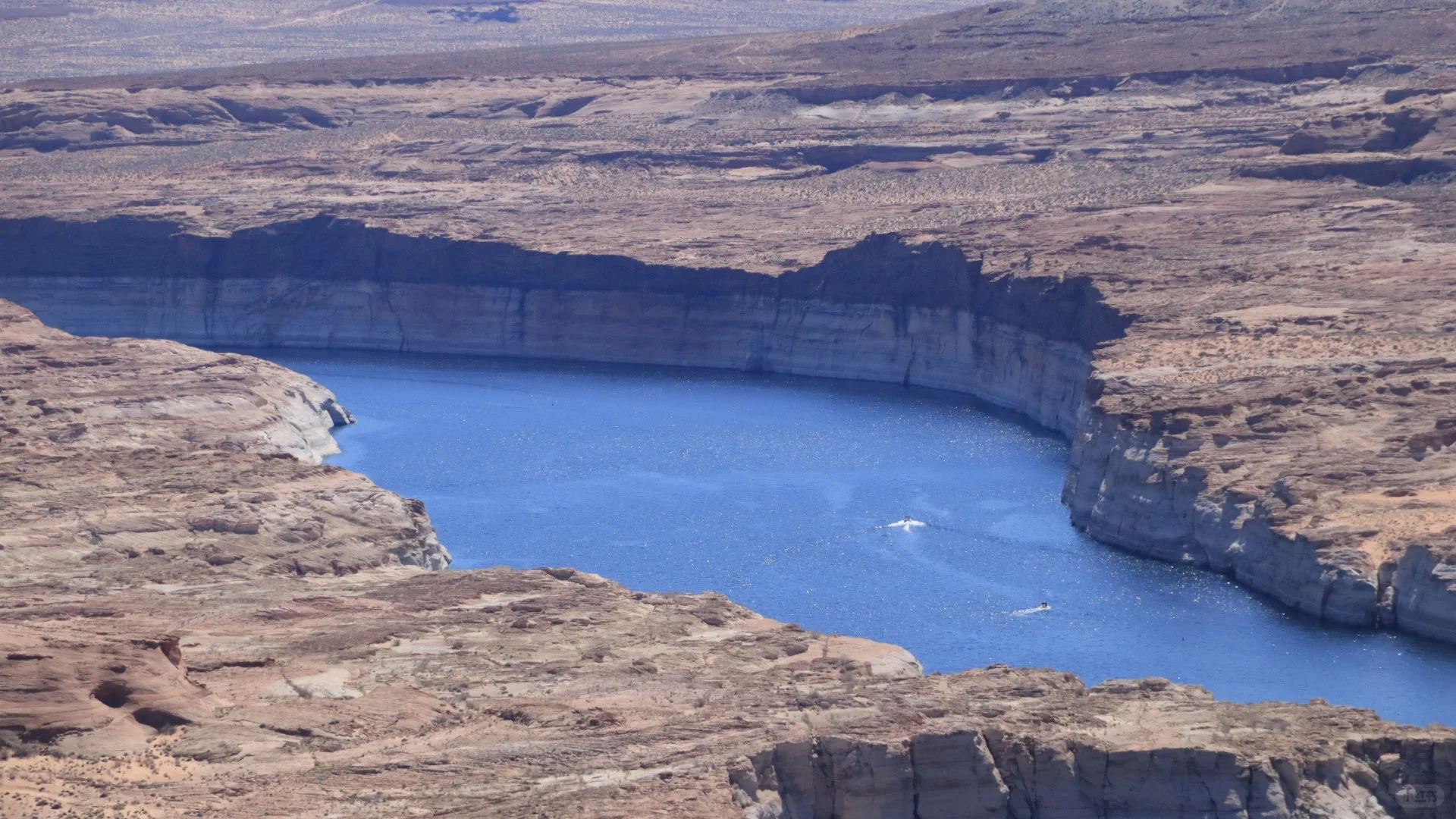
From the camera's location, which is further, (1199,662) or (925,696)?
(1199,662)

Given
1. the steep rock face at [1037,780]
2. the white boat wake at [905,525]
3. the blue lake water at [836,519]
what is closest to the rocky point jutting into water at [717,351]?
the steep rock face at [1037,780]

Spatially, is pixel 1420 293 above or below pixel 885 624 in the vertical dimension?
above

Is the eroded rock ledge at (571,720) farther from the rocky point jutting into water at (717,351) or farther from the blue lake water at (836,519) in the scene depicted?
the blue lake water at (836,519)

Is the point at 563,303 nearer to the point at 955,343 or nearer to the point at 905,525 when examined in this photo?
the point at 955,343

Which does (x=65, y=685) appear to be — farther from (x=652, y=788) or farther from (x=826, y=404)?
(x=826, y=404)

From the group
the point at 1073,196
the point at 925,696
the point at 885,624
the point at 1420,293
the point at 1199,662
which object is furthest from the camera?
the point at 1073,196

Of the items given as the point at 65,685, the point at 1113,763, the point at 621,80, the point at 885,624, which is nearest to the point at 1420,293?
the point at 885,624
